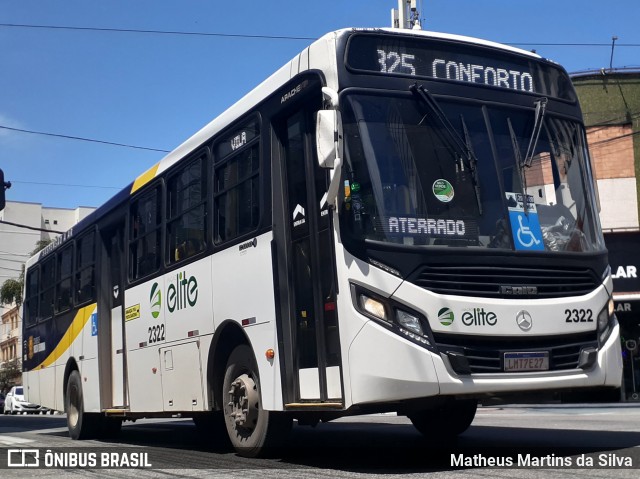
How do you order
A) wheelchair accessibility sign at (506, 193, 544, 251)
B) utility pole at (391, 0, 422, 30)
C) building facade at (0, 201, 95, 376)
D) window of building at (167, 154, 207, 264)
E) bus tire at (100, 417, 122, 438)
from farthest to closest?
building facade at (0, 201, 95, 376)
utility pole at (391, 0, 422, 30)
bus tire at (100, 417, 122, 438)
window of building at (167, 154, 207, 264)
wheelchair accessibility sign at (506, 193, 544, 251)

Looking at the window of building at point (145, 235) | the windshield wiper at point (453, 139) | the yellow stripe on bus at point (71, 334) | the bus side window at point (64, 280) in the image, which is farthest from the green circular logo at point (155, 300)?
the windshield wiper at point (453, 139)

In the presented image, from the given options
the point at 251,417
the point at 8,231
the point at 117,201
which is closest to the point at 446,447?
the point at 251,417

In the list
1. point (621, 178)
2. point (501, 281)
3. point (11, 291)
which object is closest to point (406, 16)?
point (621, 178)

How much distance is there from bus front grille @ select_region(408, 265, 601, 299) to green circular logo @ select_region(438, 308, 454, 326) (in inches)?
6.5

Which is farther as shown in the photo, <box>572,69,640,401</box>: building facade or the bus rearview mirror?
<box>572,69,640,401</box>: building facade

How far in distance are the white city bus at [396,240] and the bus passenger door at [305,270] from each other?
19 millimetres

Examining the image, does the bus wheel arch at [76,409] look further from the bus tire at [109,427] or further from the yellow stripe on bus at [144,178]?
the yellow stripe on bus at [144,178]

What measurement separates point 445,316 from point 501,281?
24.9 inches

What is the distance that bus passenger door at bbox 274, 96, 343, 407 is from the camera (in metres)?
7.50

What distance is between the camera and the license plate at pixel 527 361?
23.6 feet

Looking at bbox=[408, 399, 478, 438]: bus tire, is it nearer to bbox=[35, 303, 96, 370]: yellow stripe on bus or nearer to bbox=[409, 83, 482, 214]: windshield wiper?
bbox=[409, 83, 482, 214]: windshield wiper

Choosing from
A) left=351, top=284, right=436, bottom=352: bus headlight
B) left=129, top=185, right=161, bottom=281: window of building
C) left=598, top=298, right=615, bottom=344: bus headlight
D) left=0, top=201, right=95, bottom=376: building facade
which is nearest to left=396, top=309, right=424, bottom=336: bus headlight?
left=351, top=284, right=436, bottom=352: bus headlight

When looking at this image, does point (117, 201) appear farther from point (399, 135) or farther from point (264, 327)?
point (399, 135)

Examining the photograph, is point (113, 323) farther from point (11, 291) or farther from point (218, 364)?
point (11, 291)
